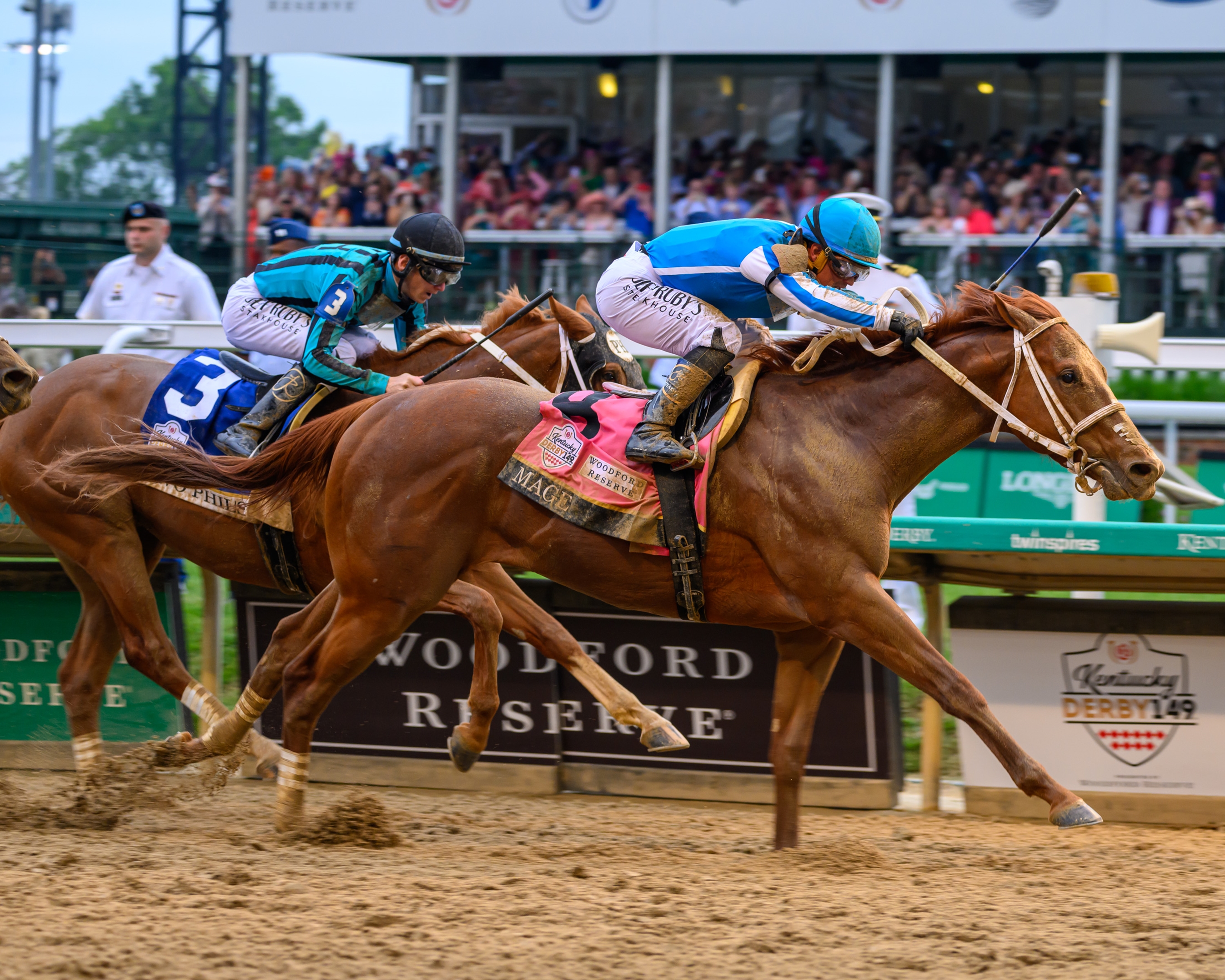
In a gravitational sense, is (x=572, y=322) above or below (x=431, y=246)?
below

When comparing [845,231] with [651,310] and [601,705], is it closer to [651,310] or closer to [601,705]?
[651,310]

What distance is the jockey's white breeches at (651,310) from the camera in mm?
4730

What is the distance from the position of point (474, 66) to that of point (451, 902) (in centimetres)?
1318

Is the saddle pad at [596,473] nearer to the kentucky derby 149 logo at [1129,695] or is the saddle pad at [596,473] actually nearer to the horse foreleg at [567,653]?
the horse foreleg at [567,653]

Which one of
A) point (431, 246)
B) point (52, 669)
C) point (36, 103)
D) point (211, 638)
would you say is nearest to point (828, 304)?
point (431, 246)

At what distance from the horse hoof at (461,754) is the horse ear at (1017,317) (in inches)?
94.6

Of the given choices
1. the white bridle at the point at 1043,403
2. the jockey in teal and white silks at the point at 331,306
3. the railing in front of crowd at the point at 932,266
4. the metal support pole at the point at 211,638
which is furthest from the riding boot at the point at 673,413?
the railing in front of crowd at the point at 932,266

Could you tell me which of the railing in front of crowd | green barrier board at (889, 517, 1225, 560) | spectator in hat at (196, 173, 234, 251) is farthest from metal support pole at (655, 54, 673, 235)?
green barrier board at (889, 517, 1225, 560)

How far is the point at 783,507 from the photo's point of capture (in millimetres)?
4375

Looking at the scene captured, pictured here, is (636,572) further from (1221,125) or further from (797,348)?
(1221,125)

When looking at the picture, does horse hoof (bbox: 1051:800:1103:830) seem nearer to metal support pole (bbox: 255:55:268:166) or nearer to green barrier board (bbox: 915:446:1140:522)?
green barrier board (bbox: 915:446:1140:522)

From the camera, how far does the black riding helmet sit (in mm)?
5316

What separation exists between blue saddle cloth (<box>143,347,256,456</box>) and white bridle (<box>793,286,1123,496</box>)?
2.43m

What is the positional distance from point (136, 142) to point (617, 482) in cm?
4684
